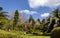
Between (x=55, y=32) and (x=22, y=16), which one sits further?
(x=22, y=16)

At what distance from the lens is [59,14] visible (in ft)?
149

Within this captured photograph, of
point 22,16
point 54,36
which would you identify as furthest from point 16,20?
point 54,36

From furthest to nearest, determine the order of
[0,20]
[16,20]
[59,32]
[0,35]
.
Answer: [16,20] < [0,20] < [59,32] < [0,35]

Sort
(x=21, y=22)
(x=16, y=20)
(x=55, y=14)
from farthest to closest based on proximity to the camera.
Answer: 1. (x=16, y=20)
2. (x=21, y=22)
3. (x=55, y=14)

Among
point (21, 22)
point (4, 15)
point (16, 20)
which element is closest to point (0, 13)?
point (4, 15)

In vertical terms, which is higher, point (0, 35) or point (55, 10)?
point (55, 10)

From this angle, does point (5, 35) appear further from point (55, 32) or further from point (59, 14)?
point (59, 14)

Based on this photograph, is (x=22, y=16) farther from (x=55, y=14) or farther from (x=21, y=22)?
(x=55, y=14)

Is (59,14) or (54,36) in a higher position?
(59,14)

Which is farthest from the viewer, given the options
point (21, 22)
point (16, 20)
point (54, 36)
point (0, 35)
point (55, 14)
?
point (16, 20)

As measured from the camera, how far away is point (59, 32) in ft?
40.7

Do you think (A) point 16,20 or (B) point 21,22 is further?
(A) point 16,20

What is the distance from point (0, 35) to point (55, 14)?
3560 cm

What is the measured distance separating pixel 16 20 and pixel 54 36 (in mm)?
55701
